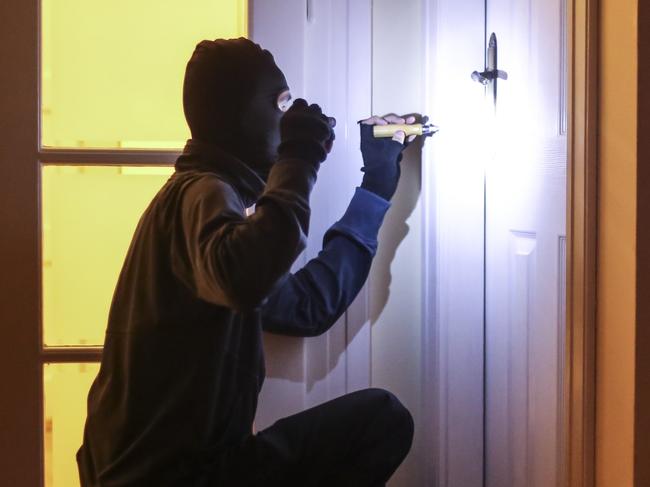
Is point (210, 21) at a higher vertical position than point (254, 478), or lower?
higher

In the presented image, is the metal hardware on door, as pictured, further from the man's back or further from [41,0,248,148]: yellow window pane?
the man's back

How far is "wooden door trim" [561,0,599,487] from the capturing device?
34.1 inches

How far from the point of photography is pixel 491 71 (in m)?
1.34

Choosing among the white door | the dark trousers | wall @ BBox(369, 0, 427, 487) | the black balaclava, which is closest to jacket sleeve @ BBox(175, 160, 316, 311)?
the black balaclava

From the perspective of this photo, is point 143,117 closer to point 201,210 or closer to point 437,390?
point 201,210

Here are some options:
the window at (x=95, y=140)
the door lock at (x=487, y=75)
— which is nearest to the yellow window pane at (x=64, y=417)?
the window at (x=95, y=140)

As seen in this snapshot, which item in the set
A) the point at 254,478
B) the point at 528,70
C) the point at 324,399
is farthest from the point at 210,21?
the point at 254,478

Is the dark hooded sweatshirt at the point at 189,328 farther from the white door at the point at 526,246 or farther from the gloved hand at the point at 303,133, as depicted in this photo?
the white door at the point at 526,246

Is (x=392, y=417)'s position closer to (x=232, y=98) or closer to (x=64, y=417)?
(x=232, y=98)

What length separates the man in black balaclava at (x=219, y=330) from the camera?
94cm

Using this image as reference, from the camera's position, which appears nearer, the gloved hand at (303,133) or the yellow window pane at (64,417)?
the gloved hand at (303,133)

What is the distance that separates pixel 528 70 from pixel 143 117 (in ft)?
2.28

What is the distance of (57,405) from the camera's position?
144 centimetres

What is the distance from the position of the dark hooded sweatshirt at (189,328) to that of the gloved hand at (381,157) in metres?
0.28
